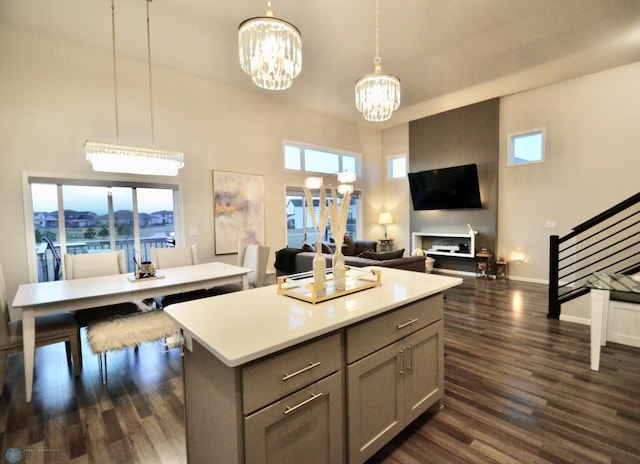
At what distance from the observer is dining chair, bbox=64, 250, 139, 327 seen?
276 cm

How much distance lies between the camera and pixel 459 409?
2016 millimetres

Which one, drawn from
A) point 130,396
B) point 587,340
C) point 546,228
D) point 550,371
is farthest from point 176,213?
point 546,228

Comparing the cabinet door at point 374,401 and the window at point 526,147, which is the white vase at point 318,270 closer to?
the cabinet door at point 374,401

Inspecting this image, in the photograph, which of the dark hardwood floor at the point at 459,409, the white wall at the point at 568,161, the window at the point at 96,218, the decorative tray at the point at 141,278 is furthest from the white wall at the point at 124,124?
the white wall at the point at 568,161

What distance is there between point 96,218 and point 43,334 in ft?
8.21

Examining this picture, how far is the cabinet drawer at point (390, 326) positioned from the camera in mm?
1385

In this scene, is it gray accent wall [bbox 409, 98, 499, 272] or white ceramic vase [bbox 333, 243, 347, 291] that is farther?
gray accent wall [bbox 409, 98, 499, 272]

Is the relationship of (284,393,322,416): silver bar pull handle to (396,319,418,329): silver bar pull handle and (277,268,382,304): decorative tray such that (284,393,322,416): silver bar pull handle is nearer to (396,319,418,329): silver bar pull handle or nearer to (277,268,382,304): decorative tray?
(277,268,382,304): decorative tray

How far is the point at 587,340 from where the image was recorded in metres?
3.00

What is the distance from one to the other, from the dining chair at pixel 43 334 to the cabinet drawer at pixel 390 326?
7.97ft

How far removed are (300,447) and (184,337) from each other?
2.34 feet

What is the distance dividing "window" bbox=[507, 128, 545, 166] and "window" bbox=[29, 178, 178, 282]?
6537 millimetres

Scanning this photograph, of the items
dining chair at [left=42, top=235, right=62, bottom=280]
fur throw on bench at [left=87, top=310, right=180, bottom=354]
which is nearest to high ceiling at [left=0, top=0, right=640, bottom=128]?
dining chair at [left=42, top=235, right=62, bottom=280]

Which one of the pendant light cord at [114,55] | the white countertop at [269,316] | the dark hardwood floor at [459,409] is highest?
the pendant light cord at [114,55]
